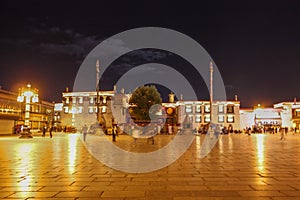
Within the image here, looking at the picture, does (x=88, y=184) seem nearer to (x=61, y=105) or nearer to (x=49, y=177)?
(x=49, y=177)

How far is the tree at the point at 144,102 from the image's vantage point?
60.0m

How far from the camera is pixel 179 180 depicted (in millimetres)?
7895

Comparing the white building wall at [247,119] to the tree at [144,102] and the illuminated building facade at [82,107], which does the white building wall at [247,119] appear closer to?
the illuminated building facade at [82,107]

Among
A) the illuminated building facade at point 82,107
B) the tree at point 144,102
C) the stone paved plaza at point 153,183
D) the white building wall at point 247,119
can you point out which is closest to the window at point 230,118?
the white building wall at point 247,119

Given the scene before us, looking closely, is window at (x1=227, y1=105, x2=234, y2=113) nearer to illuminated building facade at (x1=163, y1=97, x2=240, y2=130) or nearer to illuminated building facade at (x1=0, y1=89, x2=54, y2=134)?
illuminated building facade at (x1=163, y1=97, x2=240, y2=130)

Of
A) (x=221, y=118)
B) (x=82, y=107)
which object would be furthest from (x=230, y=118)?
(x=82, y=107)

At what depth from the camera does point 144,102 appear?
201 ft

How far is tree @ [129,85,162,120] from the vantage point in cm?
5997

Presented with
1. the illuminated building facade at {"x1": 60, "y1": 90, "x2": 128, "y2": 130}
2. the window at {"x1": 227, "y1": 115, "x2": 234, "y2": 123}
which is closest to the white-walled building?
the window at {"x1": 227, "y1": 115, "x2": 234, "y2": 123}

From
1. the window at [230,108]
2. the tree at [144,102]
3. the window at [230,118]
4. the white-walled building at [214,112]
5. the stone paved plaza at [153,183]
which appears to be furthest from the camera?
the window at [230,108]

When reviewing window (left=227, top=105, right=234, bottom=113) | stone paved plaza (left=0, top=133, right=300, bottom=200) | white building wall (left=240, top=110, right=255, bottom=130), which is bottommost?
stone paved plaza (left=0, top=133, right=300, bottom=200)

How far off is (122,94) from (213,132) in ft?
151

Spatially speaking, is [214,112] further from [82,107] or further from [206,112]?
[82,107]

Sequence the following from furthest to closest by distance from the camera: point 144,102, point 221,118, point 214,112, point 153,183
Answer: point 214,112, point 221,118, point 144,102, point 153,183
